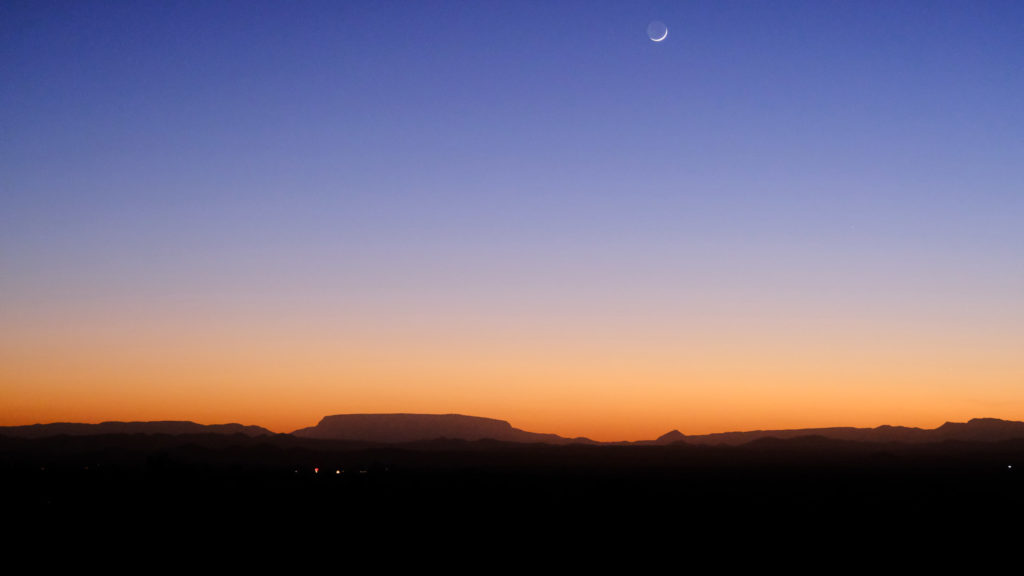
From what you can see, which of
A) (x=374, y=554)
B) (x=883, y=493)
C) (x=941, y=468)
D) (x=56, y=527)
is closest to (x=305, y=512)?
(x=56, y=527)

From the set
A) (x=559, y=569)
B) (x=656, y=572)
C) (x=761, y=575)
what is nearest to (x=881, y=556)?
(x=761, y=575)

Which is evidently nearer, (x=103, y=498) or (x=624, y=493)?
(x=103, y=498)

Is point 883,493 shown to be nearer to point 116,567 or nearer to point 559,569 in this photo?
point 559,569

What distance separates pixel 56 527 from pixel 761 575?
3876cm

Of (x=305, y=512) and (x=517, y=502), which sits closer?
(x=305, y=512)

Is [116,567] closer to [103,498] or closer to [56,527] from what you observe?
[56,527]

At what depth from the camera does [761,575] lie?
32469 mm

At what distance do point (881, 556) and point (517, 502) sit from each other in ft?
116

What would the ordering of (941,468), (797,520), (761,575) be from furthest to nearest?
1. (941,468)
2. (797,520)
3. (761,575)

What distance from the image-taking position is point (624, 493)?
78.9 m

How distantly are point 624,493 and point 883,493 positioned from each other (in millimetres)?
27486

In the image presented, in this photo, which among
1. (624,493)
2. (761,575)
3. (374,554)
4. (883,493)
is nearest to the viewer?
(761,575)

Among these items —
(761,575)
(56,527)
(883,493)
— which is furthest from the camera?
(883,493)

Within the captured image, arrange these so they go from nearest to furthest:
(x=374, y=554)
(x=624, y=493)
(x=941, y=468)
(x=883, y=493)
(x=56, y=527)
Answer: (x=374, y=554) → (x=56, y=527) → (x=624, y=493) → (x=883, y=493) → (x=941, y=468)
